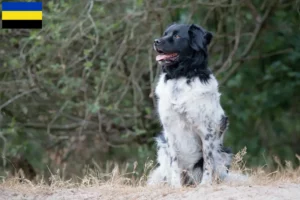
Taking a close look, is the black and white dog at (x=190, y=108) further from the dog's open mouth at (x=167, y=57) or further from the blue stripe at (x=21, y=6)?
the blue stripe at (x=21, y=6)

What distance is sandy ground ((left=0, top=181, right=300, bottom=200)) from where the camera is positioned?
6270 millimetres

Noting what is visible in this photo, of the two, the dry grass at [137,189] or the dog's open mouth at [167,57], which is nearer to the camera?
the dry grass at [137,189]

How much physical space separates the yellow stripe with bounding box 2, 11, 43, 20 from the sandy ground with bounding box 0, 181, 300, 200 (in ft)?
14.4

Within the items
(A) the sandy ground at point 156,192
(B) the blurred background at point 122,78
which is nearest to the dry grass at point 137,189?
(A) the sandy ground at point 156,192

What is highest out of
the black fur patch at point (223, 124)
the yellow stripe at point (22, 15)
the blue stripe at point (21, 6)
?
the blue stripe at point (21, 6)

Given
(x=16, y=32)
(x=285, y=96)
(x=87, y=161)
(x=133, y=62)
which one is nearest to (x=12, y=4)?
(x=16, y=32)

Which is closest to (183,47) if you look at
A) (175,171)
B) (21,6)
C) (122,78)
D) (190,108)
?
(190,108)

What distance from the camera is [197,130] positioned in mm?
7449

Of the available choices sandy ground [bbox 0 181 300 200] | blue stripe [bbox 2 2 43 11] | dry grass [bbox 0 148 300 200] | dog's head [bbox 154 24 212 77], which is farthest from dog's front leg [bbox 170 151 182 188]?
blue stripe [bbox 2 2 43 11]

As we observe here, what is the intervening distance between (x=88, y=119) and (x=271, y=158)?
11.9 ft

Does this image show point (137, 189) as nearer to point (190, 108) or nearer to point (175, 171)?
point (175, 171)

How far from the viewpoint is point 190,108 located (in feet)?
24.2

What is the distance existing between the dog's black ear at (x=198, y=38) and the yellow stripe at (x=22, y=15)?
4.33 meters

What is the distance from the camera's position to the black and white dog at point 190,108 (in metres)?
7.40
